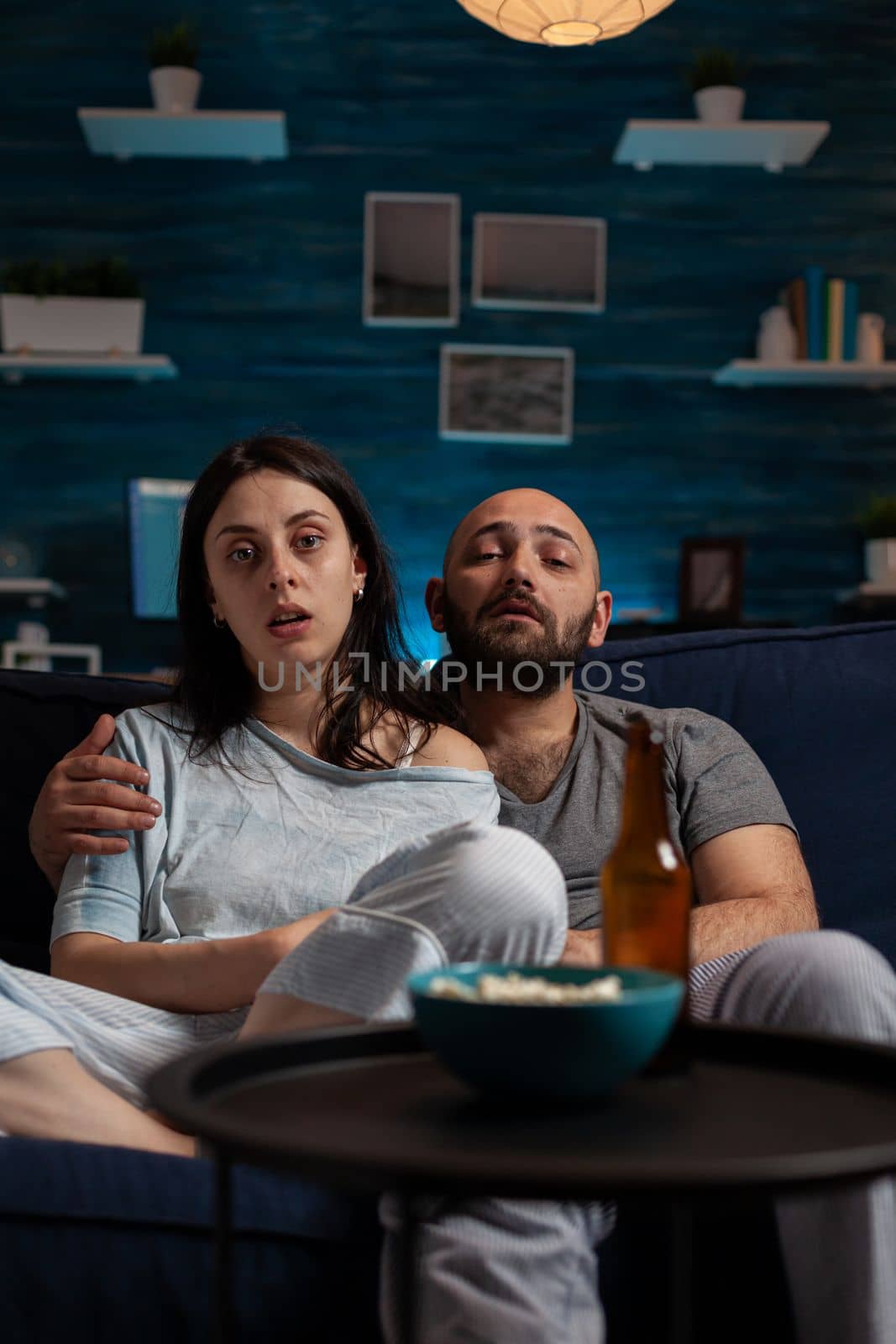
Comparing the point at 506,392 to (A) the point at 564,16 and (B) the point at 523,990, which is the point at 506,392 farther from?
(B) the point at 523,990

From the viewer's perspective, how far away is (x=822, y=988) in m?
1.11

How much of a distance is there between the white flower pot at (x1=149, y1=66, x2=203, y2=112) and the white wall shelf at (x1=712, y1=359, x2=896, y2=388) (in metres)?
1.82

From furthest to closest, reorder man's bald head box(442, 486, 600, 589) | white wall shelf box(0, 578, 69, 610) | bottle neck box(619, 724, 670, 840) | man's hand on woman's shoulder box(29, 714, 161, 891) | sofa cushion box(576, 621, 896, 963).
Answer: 1. white wall shelf box(0, 578, 69, 610)
2. man's bald head box(442, 486, 600, 589)
3. sofa cushion box(576, 621, 896, 963)
4. man's hand on woman's shoulder box(29, 714, 161, 891)
5. bottle neck box(619, 724, 670, 840)

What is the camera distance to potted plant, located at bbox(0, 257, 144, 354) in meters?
4.04

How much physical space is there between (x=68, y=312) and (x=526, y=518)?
8.52ft

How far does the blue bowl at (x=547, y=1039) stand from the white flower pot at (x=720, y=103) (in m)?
3.77

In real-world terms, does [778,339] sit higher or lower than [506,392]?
higher

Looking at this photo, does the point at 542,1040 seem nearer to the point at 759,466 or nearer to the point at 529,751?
the point at 529,751

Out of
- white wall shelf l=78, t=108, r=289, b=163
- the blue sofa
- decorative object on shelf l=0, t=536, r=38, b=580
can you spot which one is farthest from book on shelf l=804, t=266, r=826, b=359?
the blue sofa

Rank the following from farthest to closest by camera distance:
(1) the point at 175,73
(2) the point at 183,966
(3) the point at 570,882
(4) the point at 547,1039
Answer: (1) the point at 175,73 → (3) the point at 570,882 → (2) the point at 183,966 → (4) the point at 547,1039

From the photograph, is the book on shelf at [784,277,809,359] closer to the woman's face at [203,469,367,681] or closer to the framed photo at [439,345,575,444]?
the framed photo at [439,345,575,444]

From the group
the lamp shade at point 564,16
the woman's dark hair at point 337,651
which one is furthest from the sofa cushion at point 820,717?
the lamp shade at point 564,16

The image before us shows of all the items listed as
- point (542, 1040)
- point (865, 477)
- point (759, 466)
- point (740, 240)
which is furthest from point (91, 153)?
point (542, 1040)

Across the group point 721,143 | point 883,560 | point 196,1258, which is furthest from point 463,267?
point 196,1258
